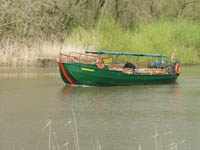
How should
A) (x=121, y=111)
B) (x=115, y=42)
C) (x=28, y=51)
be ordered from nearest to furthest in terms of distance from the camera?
(x=121, y=111)
(x=28, y=51)
(x=115, y=42)

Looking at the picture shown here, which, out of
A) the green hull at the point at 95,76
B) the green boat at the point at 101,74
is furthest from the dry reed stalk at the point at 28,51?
the green hull at the point at 95,76

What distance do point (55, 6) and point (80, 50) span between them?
708 cm

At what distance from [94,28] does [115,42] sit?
13.5ft

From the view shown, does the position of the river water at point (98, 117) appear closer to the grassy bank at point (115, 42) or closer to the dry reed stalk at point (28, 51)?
the dry reed stalk at point (28, 51)

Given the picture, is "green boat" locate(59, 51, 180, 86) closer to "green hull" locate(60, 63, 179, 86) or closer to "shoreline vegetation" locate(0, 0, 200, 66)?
"green hull" locate(60, 63, 179, 86)

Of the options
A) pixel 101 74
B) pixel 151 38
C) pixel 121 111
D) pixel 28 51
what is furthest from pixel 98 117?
pixel 151 38

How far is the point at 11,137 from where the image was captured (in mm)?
12875

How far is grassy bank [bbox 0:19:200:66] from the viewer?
37094 millimetres

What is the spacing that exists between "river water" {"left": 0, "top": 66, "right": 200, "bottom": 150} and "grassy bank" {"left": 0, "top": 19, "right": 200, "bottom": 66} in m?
10.8

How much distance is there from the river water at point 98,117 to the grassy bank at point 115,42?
35.5 ft

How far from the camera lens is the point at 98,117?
15.9 meters

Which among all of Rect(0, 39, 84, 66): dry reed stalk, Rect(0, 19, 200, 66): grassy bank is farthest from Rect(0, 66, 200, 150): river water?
Rect(0, 19, 200, 66): grassy bank

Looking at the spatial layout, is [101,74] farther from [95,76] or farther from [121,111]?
[121,111]

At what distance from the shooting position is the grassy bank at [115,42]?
3709 centimetres
